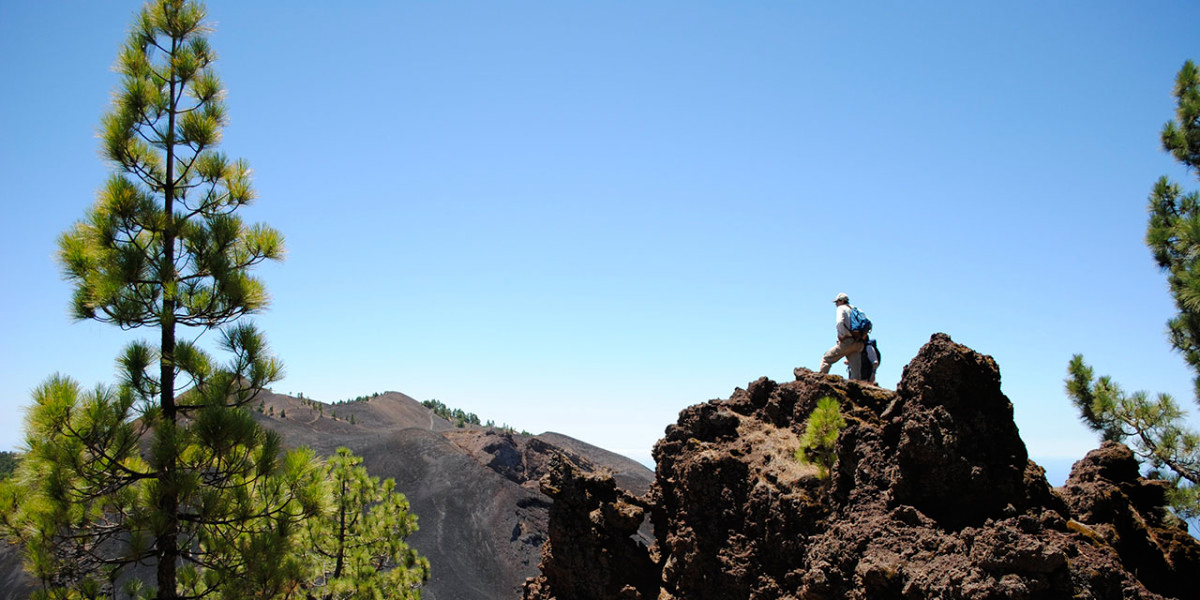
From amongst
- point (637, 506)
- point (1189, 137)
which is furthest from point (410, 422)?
point (1189, 137)

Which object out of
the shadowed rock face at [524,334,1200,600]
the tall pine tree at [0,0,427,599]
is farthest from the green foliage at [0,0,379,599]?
the shadowed rock face at [524,334,1200,600]

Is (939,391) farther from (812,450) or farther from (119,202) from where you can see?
(119,202)

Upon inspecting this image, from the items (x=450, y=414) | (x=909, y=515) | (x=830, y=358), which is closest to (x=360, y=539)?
(x=830, y=358)

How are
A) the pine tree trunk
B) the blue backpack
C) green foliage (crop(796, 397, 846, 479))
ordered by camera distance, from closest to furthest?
the pine tree trunk, green foliage (crop(796, 397, 846, 479)), the blue backpack

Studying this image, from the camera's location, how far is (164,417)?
20.6 feet

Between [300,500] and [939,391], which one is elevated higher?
[939,391]

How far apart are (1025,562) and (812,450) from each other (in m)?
2.88

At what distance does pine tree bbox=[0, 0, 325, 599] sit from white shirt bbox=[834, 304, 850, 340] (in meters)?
6.86

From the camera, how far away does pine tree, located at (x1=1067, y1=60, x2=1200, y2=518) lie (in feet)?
26.8

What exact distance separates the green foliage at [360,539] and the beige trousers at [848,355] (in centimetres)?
835

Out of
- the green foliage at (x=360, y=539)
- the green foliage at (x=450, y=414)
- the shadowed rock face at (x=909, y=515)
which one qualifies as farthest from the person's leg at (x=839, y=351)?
the green foliage at (x=450, y=414)

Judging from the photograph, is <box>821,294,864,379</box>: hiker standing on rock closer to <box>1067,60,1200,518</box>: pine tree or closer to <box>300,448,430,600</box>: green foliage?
<box>1067,60,1200,518</box>: pine tree

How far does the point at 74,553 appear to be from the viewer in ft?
19.8

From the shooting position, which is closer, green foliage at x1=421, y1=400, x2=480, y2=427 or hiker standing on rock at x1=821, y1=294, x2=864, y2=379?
hiker standing on rock at x1=821, y1=294, x2=864, y2=379
